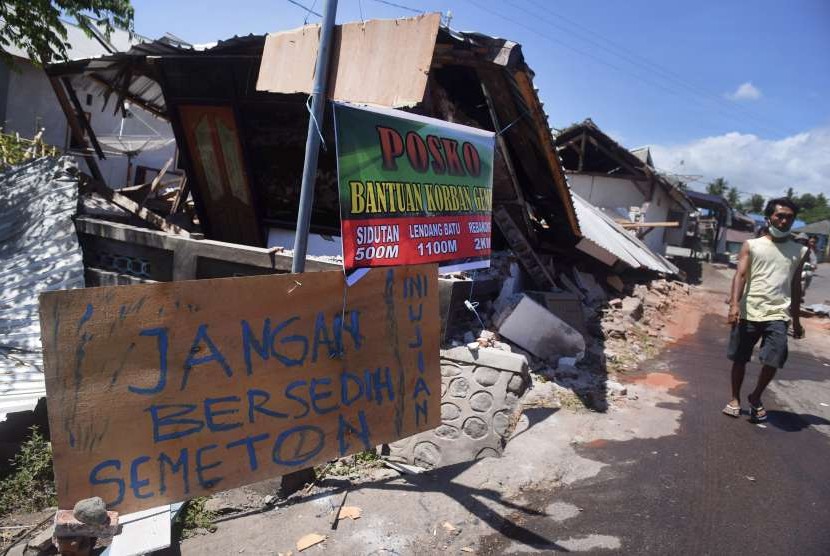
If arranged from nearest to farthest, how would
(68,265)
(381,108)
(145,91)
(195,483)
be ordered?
(195,483), (381,108), (68,265), (145,91)

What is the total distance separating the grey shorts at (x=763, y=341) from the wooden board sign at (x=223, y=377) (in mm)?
3240

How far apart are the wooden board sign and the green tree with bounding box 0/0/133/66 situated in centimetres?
724

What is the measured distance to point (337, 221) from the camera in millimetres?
7402

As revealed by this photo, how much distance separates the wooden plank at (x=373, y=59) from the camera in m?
2.70

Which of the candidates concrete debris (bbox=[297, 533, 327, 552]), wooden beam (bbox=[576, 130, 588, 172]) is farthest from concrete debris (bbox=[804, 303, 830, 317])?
concrete debris (bbox=[297, 533, 327, 552])

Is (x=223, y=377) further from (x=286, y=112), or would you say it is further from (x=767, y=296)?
(x=286, y=112)

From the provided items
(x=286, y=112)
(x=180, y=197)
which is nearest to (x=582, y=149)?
(x=180, y=197)

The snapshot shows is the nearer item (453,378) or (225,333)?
(225,333)

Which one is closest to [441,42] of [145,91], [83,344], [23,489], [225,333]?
[225,333]

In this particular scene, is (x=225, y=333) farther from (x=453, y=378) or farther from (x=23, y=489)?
(x=23, y=489)

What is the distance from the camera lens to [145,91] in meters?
9.40

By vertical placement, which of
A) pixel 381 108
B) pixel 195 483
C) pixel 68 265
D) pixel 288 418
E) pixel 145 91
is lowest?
pixel 195 483

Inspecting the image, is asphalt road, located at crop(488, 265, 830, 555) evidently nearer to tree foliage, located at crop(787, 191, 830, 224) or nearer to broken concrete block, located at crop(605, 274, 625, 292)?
broken concrete block, located at crop(605, 274, 625, 292)

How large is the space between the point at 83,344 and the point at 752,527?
3.55 metres
